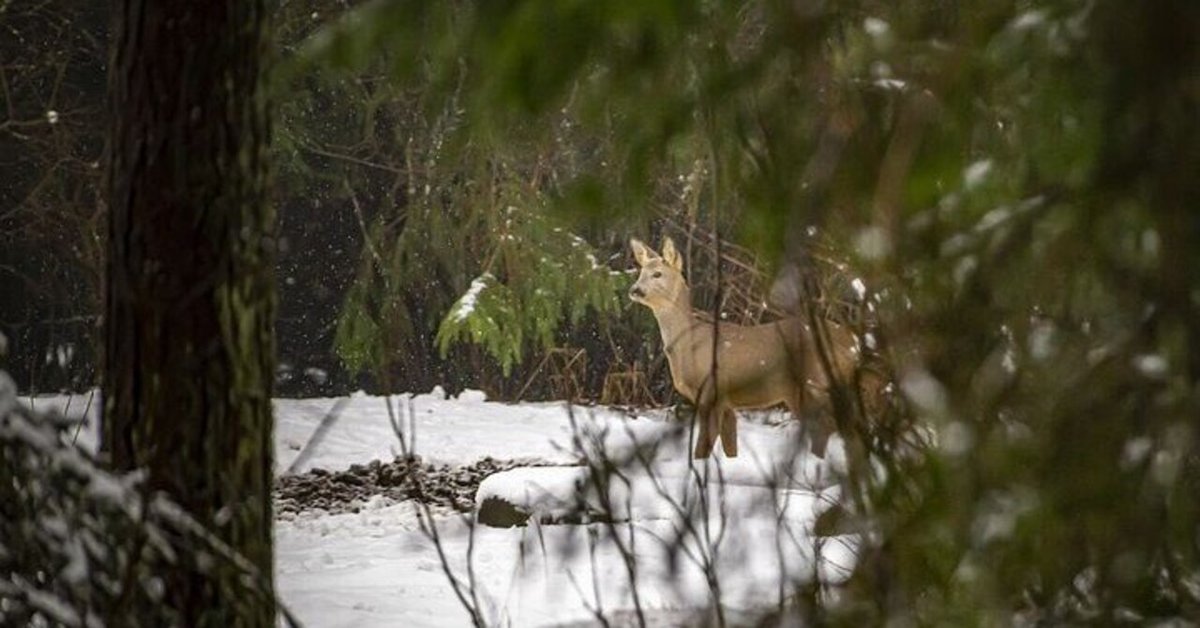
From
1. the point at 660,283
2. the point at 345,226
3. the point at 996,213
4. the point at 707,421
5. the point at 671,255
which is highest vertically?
the point at 345,226

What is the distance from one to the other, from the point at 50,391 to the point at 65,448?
12355 millimetres

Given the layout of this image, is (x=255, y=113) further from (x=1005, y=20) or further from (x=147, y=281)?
(x=1005, y=20)

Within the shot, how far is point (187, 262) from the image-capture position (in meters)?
4.05

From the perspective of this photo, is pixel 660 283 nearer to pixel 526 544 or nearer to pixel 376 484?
pixel 376 484

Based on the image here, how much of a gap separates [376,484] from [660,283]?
218 centimetres

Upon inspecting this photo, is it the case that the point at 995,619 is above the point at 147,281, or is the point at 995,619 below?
below

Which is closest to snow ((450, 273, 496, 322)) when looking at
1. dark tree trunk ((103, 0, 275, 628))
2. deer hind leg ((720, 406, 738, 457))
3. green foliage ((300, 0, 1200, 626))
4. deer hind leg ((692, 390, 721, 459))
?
deer hind leg ((720, 406, 738, 457))

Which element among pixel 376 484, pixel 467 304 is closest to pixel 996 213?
pixel 376 484

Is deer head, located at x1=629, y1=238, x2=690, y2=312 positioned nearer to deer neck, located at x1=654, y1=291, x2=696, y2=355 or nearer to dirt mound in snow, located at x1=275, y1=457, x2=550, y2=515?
deer neck, located at x1=654, y1=291, x2=696, y2=355

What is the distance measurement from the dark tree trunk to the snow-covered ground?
2.77 ft

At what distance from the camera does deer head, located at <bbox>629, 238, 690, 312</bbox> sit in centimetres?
1140

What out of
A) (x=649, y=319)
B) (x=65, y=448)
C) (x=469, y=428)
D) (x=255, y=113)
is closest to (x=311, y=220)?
(x=649, y=319)

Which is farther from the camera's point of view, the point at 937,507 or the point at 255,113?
the point at 255,113

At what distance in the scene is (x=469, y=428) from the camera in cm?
1304
